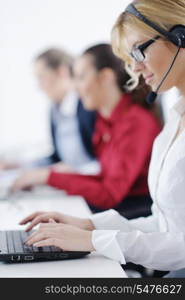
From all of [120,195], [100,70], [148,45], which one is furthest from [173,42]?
[100,70]

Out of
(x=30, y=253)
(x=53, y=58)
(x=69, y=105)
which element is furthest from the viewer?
(x=53, y=58)

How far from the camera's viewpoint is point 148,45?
1370 millimetres

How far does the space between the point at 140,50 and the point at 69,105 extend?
65.8 inches

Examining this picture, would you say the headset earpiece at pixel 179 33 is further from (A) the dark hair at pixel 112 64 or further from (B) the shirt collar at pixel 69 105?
(B) the shirt collar at pixel 69 105

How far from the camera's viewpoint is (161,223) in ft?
4.78

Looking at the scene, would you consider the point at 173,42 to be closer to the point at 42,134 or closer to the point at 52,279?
the point at 52,279

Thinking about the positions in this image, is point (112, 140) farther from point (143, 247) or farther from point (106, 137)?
point (143, 247)

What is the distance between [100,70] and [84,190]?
1.93 feet

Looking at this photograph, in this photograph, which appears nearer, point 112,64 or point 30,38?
point 112,64

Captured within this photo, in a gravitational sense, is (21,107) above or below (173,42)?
below

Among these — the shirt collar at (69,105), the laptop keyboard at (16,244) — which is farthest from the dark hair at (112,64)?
the laptop keyboard at (16,244)

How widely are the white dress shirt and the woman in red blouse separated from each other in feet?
1.75

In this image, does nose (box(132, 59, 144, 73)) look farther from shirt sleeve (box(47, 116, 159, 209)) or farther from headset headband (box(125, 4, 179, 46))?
shirt sleeve (box(47, 116, 159, 209))

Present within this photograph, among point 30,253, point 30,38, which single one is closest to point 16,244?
point 30,253
